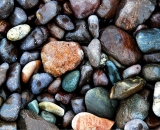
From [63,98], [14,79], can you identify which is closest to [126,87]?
[63,98]

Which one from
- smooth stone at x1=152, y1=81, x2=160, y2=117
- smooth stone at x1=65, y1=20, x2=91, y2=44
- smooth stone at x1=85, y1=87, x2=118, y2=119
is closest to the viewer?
smooth stone at x1=152, y1=81, x2=160, y2=117

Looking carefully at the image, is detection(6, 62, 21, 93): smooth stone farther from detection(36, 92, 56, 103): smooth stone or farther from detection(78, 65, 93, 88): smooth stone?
detection(78, 65, 93, 88): smooth stone

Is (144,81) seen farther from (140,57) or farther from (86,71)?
(86,71)

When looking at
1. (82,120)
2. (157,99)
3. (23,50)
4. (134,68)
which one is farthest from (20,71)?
(157,99)

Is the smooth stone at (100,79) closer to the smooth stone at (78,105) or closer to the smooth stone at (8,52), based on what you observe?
the smooth stone at (78,105)

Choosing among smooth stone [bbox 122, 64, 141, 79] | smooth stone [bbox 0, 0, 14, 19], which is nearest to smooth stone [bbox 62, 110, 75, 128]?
smooth stone [bbox 122, 64, 141, 79]

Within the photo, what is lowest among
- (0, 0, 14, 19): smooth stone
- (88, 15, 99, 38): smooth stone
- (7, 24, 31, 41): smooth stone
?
(88, 15, 99, 38): smooth stone
